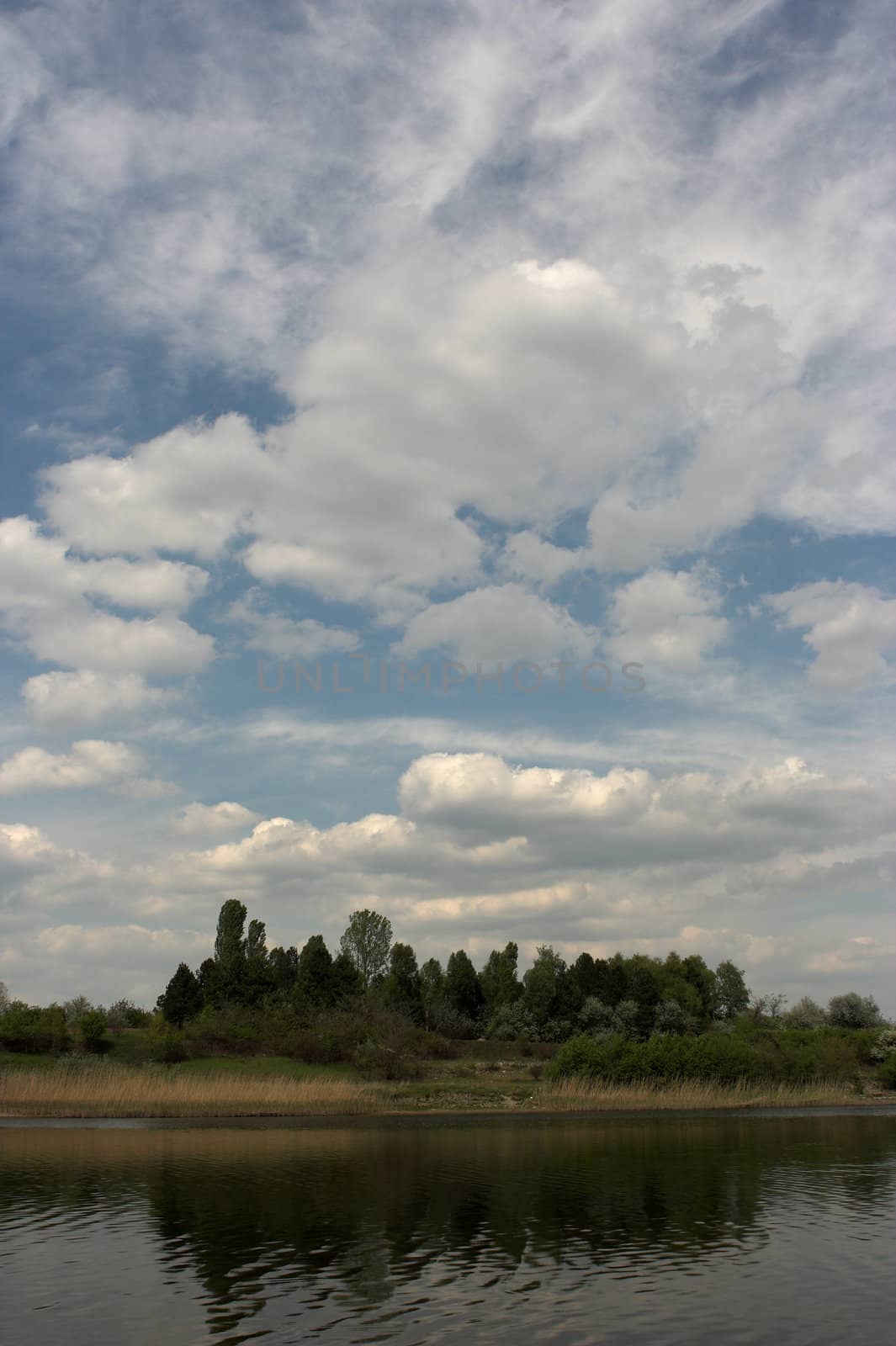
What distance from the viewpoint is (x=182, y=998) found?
9512 cm

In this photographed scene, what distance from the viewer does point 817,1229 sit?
2244 cm

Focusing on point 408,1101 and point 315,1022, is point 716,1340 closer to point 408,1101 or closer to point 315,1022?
point 408,1101

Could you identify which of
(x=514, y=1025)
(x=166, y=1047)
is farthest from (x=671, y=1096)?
(x=514, y=1025)

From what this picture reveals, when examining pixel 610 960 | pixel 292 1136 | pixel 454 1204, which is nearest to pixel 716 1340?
pixel 454 1204

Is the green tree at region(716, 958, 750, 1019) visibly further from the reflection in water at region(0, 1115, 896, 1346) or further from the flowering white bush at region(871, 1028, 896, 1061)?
the reflection in water at region(0, 1115, 896, 1346)

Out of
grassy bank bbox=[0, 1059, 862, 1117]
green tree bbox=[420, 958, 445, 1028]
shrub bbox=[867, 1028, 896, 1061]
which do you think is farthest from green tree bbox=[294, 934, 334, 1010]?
shrub bbox=[867, 1028, 896, 1061]

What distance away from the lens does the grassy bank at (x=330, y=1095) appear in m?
51.6

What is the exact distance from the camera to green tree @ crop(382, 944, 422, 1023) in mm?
107825

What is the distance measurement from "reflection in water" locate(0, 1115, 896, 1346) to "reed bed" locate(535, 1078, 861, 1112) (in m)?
18.8

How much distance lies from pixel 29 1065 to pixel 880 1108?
5259cm

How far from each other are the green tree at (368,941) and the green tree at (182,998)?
39.3 m

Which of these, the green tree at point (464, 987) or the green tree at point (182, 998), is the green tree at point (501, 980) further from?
the green tree at point (182, 998)

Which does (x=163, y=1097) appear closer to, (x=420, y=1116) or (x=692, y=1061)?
(x=420, y=1116)

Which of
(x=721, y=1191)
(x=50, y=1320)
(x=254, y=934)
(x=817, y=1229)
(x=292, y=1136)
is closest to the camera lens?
(x=50, y=1320)
